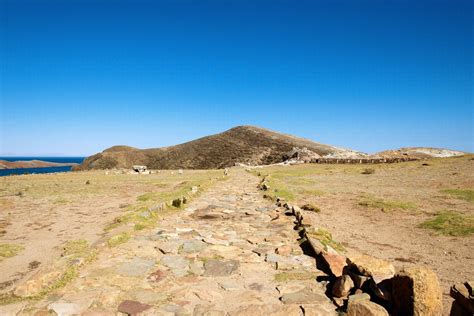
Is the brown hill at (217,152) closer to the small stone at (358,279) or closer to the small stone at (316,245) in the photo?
the small stone at (316,245)

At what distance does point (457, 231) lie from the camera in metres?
9.29

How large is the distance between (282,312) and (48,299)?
136 inches

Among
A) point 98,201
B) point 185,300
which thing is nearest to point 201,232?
point 185,300

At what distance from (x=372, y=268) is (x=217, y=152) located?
63690mm

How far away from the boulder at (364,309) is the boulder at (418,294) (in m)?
0.26

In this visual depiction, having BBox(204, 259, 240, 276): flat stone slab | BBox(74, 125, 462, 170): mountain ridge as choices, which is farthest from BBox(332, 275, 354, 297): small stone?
BBox(74, 125, 462, 170): mountain ridge

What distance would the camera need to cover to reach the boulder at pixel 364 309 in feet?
12.7

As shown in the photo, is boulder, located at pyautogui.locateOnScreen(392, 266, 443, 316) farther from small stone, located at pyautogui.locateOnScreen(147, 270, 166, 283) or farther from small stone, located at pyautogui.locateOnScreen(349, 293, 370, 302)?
small stone, located at pyautogui.locateOnScreen(147, 270, 166, 283)

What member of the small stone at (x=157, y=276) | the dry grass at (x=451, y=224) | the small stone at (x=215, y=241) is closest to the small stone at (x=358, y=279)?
the small stone at (x=157, y=276)

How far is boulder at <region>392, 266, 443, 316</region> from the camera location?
373cm

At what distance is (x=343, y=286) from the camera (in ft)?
14.9

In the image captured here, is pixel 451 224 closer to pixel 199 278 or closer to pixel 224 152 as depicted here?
pixel 199 278

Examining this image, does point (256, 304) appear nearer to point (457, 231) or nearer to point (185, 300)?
point (185, 300)

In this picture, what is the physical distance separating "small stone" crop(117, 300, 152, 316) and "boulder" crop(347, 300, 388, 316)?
9.33ft
